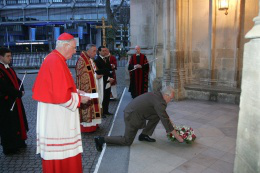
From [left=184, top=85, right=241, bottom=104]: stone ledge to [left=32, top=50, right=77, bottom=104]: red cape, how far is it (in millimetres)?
6173

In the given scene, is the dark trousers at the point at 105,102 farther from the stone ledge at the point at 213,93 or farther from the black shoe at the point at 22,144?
the stone ledge at the point at 213,93

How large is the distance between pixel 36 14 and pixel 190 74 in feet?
173

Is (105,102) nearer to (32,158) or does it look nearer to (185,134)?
(32,158)

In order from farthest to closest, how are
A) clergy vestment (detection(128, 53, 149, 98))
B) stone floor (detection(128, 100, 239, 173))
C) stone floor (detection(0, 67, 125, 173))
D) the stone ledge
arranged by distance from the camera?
clergy vestment (detection(128, 53, 149, 98)), the stone ledge, stone floor (detection(0, 67, 125, 173)), stone floor (detection(128, 100, 239, 173))

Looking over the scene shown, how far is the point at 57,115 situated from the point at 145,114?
2.00m

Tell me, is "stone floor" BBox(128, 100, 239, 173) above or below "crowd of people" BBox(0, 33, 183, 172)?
below

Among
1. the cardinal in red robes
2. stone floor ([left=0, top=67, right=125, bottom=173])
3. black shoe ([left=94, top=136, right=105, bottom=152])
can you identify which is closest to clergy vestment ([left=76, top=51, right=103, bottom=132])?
stone floor ([left=0, top=67, right=125, bottom=173])

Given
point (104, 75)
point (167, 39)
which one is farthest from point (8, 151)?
point (167, 39)

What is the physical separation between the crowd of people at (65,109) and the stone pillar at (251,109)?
61.7 inches

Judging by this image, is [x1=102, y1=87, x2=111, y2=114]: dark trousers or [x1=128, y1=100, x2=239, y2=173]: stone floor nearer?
[x1=128, y1=100, x2=239, y2=173]: stone floor

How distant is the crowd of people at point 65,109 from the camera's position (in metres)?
2.88

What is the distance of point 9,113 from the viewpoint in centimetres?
472

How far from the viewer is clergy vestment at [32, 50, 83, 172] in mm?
2838

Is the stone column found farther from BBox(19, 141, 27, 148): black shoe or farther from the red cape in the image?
the red cape
